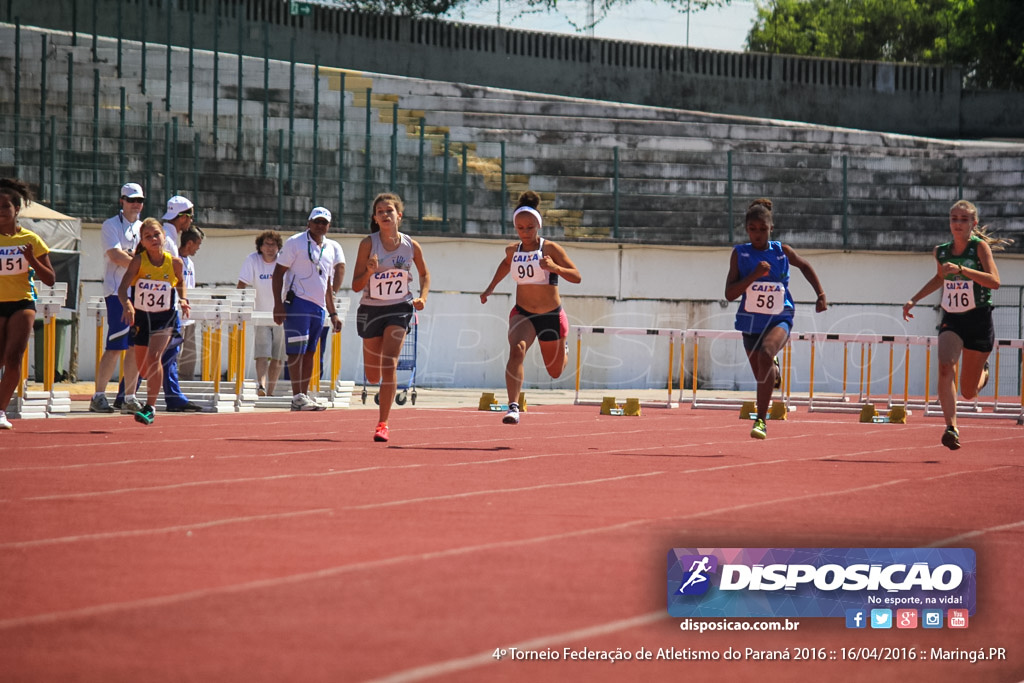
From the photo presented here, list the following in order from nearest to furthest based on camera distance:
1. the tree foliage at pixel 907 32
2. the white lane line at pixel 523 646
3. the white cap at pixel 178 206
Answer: the white lane line at pixel 523 646
the white cap at pixel 178 206
the tree foliage at pixel 907 32

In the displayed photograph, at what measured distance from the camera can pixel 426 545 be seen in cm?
609

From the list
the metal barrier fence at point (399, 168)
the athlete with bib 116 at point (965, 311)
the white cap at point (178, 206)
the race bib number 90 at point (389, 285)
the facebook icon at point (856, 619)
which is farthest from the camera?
the metal barrier fence at point (399, 168)

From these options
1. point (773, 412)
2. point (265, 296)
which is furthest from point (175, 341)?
point (773, 412)

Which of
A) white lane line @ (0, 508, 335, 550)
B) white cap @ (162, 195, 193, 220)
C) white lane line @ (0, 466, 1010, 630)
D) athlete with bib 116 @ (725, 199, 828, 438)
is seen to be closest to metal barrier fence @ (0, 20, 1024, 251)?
white cap @ (162, 195, 193, 220)

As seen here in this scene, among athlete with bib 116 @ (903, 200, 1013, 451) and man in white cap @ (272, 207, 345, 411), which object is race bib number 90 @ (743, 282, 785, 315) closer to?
athlete with bib 116 @ (903, 200, 1013, 451)

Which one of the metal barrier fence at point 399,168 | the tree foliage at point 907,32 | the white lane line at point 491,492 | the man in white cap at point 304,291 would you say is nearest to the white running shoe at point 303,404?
the man in white cap at point 304,291

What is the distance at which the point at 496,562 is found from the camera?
5.71m

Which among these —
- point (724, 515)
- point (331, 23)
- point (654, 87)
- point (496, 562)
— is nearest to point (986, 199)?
point (654, 87)

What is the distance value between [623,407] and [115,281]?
7.03 m

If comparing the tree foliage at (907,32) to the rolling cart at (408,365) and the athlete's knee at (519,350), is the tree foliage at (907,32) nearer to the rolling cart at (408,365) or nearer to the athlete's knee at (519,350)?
the rolling cart at (408,365)

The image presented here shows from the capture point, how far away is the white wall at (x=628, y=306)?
25.9m

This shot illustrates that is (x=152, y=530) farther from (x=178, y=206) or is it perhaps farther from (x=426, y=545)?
(x=178, y=206)

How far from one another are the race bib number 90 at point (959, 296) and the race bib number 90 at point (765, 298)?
1405 millimetres

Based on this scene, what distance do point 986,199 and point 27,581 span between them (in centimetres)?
2817
